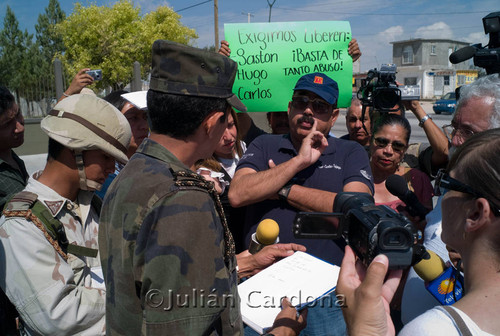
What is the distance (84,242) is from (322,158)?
151 centimetres

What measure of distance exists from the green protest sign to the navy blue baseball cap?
607 mm

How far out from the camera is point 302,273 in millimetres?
1771

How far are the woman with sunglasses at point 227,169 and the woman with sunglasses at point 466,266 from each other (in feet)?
4.92

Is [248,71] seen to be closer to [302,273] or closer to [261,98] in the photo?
[261,98]

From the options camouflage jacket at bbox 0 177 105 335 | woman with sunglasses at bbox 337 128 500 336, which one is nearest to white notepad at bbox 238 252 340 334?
woman with sunglasses at bbox 337 128 500 336

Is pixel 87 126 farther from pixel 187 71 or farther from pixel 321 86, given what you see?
pixel 321 86

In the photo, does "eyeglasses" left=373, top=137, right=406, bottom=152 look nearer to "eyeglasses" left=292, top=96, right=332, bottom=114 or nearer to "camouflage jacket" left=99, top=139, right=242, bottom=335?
"eyeglasses" left=292, top=96, right=332, bottom=114

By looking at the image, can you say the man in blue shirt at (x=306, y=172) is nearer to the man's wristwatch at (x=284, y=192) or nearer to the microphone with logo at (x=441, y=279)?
the man's wristwatch at (x=284, y=192)

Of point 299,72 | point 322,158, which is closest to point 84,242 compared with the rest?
point 322,158


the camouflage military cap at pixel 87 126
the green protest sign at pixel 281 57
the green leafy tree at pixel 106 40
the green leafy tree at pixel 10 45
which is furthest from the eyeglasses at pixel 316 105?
the green leafy tree at pixel 106 40

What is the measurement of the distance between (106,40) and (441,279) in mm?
21793

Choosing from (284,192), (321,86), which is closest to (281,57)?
(321,86)

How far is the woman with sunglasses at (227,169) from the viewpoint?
2.70 meters

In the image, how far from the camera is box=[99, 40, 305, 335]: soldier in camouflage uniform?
110 cm
